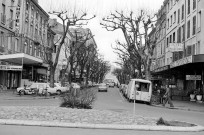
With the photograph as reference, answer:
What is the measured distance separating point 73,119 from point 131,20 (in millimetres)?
29368

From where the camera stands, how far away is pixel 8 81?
44562mm

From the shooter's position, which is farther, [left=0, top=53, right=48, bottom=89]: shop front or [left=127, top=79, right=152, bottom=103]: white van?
[left=0, top=53, right=48, bottom=89]: shop front

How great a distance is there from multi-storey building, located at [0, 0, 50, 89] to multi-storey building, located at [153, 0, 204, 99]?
15.9m

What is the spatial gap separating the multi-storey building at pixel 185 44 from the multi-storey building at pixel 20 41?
15.9 metres

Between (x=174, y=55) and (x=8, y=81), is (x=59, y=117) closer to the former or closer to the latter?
(x=8, y=81)

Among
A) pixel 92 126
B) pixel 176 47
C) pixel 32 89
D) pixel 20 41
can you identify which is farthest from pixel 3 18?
pixel 92 126

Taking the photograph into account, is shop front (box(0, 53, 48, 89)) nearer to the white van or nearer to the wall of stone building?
the white van

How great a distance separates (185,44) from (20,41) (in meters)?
22.6

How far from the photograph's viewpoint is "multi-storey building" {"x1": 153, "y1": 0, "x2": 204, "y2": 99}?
105ft

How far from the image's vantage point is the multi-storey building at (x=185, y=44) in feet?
105

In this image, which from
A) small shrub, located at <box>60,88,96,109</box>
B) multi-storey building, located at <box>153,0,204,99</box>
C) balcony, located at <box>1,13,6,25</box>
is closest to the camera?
small shrub, located at <box>60,88,96,109</box>

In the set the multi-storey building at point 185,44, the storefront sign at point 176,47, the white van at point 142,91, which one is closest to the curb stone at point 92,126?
the multi-storey building at point 185,44

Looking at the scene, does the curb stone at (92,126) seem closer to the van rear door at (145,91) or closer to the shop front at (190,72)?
the shop front at (190,72)

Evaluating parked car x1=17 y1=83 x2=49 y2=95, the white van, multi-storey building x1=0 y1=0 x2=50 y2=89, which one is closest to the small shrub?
the white van
